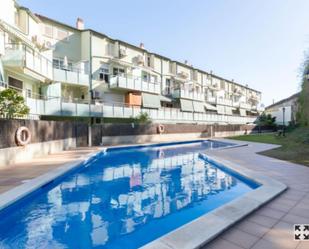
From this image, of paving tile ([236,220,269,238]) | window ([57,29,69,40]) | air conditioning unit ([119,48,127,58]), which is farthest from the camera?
air conditioning unit ([119,48,127,58])

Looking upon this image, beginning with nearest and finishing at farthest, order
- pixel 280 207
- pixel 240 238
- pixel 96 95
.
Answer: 1. pixel 240 238
2. pixel 280 207
3. pixel 96 95

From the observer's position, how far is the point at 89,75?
2464 cm

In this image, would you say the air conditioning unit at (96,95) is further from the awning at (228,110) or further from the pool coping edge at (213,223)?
the awning at (228,110)

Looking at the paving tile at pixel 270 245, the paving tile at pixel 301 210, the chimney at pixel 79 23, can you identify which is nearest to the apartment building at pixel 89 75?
the chimney at pixel 79 23

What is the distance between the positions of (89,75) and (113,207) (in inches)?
805

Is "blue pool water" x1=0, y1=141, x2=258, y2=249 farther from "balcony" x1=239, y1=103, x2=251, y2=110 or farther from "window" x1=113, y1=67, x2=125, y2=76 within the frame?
"balcony" x1=239, y1=103, x2=251, y2=110

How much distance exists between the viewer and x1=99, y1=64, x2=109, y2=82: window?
28391mm

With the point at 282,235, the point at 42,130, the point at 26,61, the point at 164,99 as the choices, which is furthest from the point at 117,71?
the point at 282,235

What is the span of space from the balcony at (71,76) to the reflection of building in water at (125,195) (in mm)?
14111

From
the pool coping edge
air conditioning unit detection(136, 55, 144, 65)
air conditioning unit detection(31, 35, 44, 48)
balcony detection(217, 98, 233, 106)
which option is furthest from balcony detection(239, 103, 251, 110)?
the pool coping edge

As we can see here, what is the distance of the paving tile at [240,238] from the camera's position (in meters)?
3.61

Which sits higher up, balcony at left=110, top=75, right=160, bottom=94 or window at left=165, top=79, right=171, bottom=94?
window at left=165, top=79, right=171, bottom=94

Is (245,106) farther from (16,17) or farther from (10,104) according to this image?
(10,104)

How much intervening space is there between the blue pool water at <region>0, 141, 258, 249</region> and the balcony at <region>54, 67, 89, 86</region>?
49.0 ft
